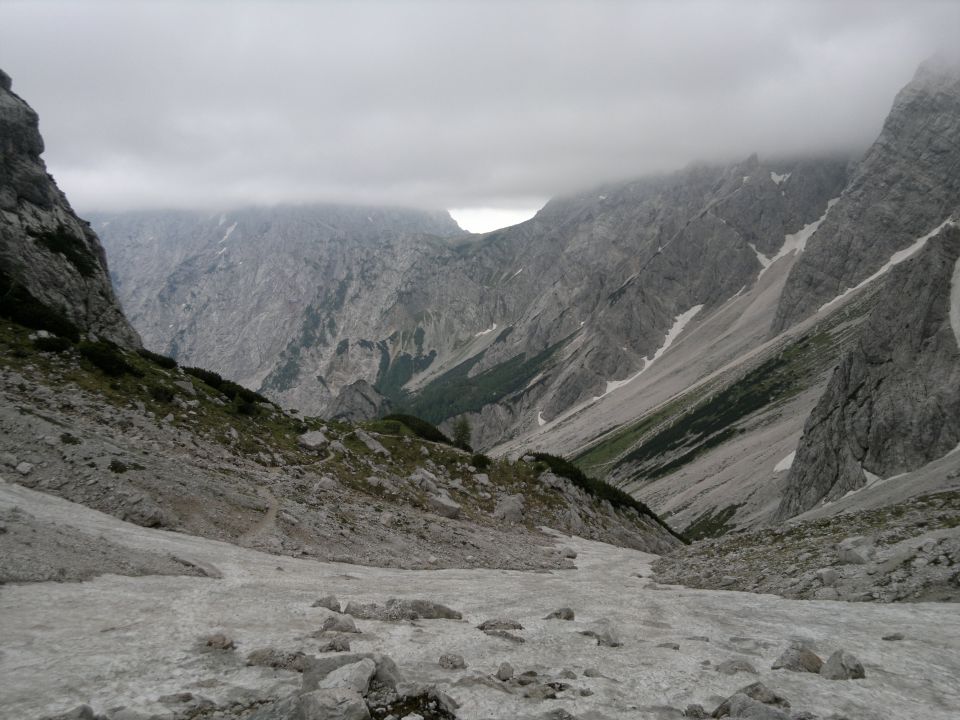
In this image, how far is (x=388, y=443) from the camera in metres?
48.6

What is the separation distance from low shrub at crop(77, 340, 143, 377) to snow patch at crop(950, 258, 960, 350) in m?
80.4

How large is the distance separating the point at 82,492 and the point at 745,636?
2575 cm

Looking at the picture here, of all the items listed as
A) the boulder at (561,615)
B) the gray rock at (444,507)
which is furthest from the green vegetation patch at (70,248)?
the boulder at (561,615)

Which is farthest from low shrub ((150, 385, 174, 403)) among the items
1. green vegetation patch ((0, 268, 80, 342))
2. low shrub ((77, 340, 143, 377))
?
green vegetation patch ((0, 268, 80, 342))

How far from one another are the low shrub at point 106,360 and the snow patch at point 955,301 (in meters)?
80.4

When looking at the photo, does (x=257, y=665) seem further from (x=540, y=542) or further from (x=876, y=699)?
(x=540, y=542)

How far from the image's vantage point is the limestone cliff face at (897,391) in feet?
209

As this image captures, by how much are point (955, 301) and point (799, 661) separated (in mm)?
75234

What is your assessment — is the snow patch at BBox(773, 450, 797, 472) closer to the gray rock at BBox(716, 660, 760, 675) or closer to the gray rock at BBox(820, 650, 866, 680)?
the gray rock at BBox(820, 650, 866, 680)

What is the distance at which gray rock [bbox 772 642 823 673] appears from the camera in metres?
13.3

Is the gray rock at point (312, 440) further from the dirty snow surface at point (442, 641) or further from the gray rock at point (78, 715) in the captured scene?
the gray rock at point (78, 715)

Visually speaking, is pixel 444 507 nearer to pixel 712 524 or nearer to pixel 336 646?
pixel 336 646

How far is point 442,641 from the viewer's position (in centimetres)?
1483

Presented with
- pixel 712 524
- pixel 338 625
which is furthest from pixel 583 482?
pixel 712 524
